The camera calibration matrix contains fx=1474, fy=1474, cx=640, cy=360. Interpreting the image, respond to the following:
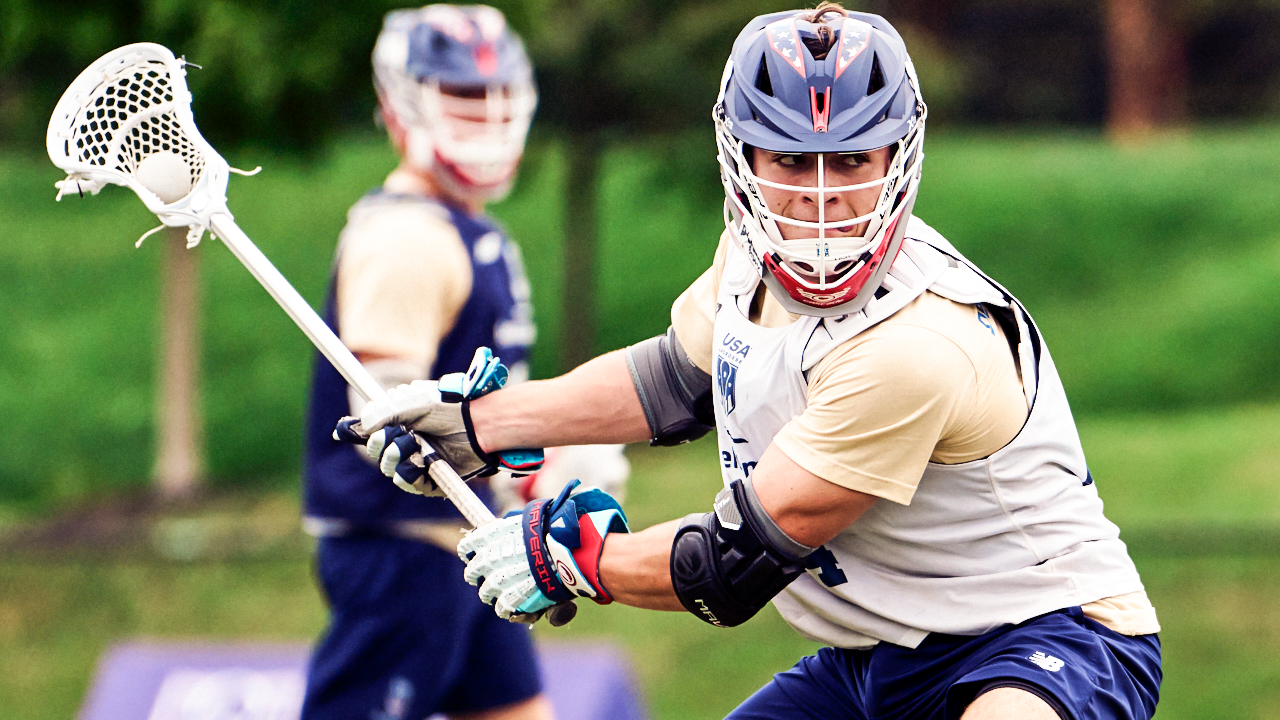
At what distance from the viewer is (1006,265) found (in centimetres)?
1252

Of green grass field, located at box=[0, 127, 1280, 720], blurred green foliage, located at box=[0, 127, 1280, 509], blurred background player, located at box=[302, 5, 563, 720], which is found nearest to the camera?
blurred background player, located at box=[302, 5, 563, 720]

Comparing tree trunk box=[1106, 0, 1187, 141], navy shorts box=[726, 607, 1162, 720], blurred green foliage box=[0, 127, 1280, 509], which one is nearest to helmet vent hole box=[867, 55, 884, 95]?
navy shorts box=[726, 607, 1162, 720]

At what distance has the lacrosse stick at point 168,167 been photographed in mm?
3143

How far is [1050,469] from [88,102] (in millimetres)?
2149

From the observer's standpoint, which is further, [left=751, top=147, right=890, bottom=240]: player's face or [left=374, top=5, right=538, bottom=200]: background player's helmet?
[left=374, top=5, right=538, bottom=200]: background player's helmet

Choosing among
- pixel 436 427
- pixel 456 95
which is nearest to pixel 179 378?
pixel 456 95

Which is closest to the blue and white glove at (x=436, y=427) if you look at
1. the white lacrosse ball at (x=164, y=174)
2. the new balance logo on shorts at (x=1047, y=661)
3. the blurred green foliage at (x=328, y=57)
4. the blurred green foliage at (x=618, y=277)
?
the white lacrosse ball at (x=164, y=174)

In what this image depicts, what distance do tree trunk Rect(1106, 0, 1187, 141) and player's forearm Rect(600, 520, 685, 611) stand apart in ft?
44.8

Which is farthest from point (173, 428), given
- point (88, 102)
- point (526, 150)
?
point (88, 102)

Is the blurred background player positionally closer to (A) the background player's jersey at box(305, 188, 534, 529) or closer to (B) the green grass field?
(A) the background player's jersey at box(305, 188, 534, 529)

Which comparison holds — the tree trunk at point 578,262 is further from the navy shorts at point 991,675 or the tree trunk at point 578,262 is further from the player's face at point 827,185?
the player's face at point 827,185

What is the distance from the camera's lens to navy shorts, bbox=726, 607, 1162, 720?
2.69 metres

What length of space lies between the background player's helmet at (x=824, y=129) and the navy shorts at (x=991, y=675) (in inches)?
28.2

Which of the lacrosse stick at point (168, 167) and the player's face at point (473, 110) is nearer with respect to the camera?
the lacrosse stick at point (168, 167)
